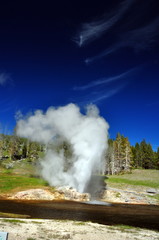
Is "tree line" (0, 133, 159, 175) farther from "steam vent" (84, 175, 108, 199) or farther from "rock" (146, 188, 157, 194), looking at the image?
"rock" (146, 188, 157, 194)

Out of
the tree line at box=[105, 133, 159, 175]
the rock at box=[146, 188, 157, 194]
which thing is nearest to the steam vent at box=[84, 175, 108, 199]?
the rock at box=[146, 188, 157, 194]

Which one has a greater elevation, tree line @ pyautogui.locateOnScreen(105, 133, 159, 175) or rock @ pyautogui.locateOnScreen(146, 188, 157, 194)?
tree line @ pyautogui.locateOnScreen(105, 133, 159, 175)

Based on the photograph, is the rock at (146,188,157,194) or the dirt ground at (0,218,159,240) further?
the rock at (146,188,157,194)

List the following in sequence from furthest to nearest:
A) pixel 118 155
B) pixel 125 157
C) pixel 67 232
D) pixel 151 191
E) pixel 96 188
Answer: pixel 118 155 < pixel 125 157 < pixel 96 188 < pixel 151 191 < pixel 67 232

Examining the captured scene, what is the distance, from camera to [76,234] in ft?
67.7

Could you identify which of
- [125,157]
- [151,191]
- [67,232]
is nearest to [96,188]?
[151,191]

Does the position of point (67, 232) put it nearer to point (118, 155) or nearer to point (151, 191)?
point (151, 191)

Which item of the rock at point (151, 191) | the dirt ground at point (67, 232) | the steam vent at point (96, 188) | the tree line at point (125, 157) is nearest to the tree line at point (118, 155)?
the tree line at point (125, 157)

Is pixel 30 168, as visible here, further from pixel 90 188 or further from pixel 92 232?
pixel 92 232

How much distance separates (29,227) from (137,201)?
3979 centimetres

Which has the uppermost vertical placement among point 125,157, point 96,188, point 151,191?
point 125,157

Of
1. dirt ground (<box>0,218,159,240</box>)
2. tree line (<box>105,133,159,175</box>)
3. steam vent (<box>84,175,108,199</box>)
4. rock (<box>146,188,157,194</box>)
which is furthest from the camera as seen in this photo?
tree line (<box>105,133,159,175</box>)

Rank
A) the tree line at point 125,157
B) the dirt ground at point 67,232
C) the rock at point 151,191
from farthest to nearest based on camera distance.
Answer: the tree line at point 125,157 < the rock at point 151,191 < the dirt ground at point 67,232

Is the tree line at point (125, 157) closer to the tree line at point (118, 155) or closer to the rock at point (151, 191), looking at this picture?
the tree line at point (118, 155)
